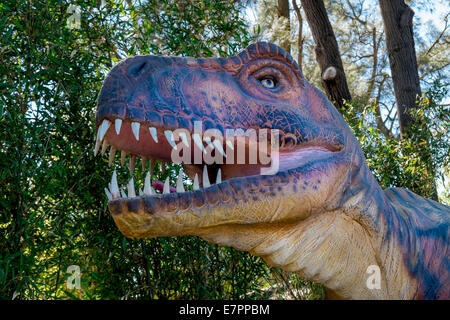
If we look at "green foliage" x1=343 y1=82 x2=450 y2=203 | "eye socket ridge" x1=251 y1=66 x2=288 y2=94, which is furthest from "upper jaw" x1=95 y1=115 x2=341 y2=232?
"green foliage" x1=343 y1=82 x2=450 y2=203

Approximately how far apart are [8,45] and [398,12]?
22.2ft

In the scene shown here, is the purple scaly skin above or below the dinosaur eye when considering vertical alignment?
below

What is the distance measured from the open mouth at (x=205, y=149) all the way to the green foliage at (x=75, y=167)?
950 millimetres

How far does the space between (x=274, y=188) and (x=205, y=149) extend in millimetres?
347

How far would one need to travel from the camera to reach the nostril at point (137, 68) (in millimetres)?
1962

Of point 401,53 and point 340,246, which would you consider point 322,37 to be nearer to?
point 401,53

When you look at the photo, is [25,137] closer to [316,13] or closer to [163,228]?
[163,228]

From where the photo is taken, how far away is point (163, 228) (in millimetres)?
1798

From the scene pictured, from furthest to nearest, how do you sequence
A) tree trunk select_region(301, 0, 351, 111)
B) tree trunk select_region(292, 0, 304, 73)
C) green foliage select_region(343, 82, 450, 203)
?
tree trunk select_region(292, 0, 304, 73) < tree trunk select_region(301, 0, 351, 111) < green foliage select_region(343, 82, 450, 203)

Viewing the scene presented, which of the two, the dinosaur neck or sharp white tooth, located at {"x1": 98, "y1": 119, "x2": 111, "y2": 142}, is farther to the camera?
the dinosaur neck

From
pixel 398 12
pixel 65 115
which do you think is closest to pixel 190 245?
pixel 65 115

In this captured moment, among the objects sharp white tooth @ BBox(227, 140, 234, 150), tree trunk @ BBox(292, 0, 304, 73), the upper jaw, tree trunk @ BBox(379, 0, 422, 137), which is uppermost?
tree trunk @ BBox(292, 0, 304, 73)

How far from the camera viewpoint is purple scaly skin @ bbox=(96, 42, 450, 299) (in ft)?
6.07

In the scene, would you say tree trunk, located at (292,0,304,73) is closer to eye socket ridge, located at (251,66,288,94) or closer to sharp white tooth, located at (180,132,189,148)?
eye socket ridge, located at (251,66,288,94)
